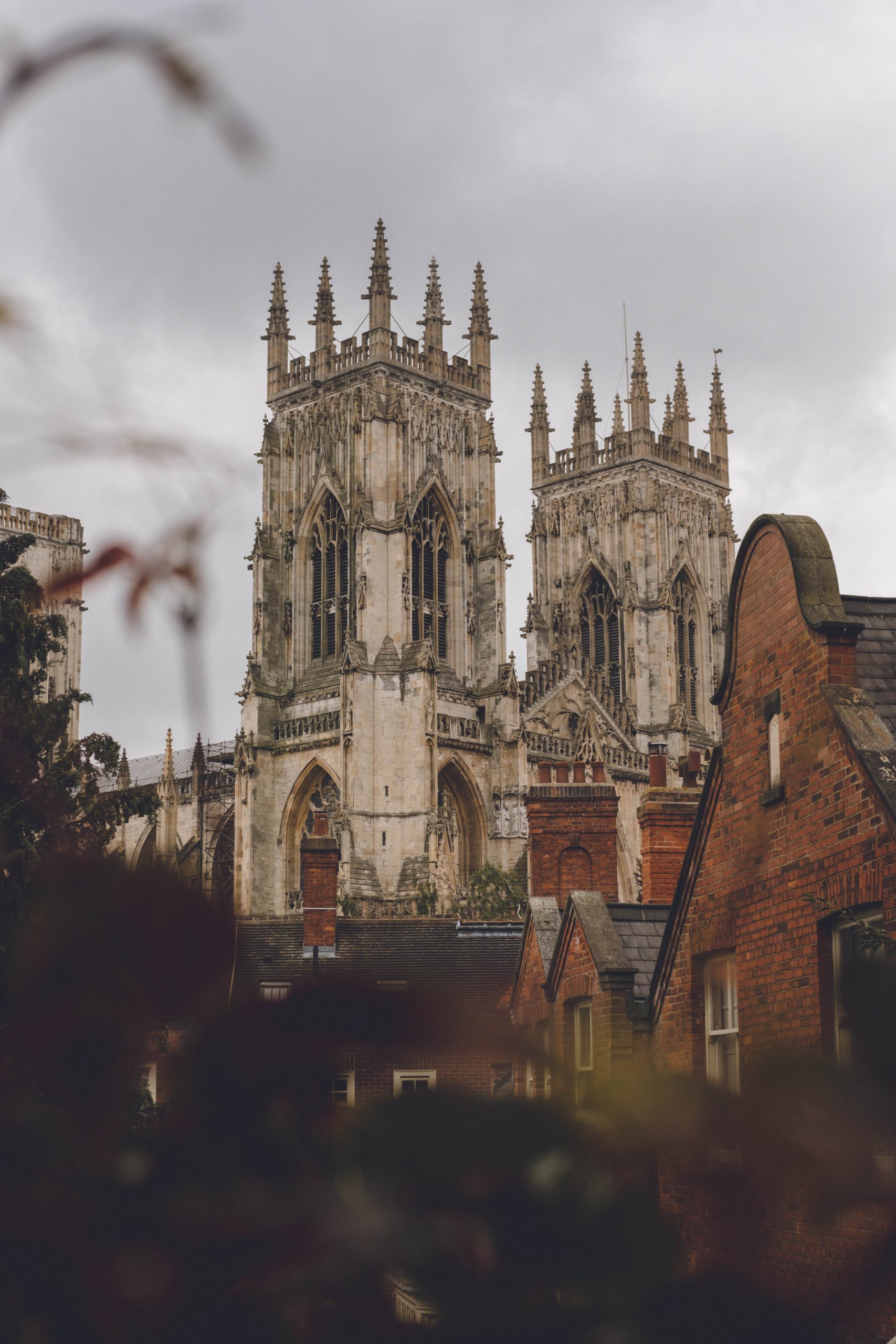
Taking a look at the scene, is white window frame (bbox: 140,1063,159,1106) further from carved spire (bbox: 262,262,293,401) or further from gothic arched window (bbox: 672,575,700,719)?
gothic arched window (bbox: 672,575,700,719)

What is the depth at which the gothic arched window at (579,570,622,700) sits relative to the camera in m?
81.8

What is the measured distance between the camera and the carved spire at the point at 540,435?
88.2 meters

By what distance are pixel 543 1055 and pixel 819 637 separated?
9715mm

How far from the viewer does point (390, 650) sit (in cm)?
6141

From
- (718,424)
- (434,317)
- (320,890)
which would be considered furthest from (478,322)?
(320,890)

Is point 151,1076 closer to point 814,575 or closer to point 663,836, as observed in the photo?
point 814,575

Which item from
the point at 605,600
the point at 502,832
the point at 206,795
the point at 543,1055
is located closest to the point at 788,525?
the point at 543,1055

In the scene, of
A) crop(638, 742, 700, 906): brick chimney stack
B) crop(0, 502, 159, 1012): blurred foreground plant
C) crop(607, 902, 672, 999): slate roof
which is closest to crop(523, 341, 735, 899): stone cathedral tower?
crop(638, 742, 700, 906): brick chimney stack

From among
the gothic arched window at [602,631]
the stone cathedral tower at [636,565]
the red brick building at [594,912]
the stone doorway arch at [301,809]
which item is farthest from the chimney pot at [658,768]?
the gothic arched window at [602,631]

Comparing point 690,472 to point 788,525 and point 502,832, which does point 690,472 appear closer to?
point 502,832

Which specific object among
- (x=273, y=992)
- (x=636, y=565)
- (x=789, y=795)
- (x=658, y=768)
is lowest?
(x=273, y=992)

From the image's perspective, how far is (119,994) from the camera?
3.50 feet

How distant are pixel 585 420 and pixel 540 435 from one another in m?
2.54

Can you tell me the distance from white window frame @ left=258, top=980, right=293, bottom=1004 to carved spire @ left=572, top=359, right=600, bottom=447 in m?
87.9
